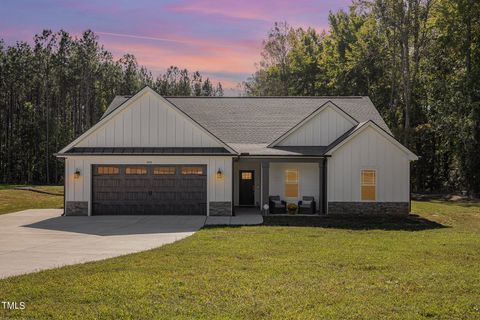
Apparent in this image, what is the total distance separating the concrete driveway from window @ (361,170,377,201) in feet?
22.7

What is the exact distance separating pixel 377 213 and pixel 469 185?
1498 cm

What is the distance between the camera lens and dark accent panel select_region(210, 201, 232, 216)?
65.9 ft

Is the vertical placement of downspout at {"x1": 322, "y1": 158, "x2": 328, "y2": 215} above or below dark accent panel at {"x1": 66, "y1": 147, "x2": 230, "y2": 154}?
→ below

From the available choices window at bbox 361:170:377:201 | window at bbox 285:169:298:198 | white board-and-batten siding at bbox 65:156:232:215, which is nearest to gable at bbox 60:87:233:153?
white board-and-batten siding at bbox 65:156:232:215

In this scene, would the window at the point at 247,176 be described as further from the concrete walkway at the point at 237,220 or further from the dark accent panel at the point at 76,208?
the dark accent panel at the point at 76,208

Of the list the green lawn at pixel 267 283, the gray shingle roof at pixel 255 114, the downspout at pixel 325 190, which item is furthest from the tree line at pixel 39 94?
the green lawn at pixel 267 283

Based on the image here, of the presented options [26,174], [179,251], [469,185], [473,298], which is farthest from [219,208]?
[26,174]

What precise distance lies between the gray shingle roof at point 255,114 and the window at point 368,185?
2.88 meters

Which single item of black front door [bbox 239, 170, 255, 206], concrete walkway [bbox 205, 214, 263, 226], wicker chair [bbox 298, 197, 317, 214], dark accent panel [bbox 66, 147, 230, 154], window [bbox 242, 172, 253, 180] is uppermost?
dark accent panel [bbox 66, 147, 230, 154]

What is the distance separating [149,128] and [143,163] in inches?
61.1

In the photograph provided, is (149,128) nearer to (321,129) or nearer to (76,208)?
(76,208)

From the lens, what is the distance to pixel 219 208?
20.2 meters

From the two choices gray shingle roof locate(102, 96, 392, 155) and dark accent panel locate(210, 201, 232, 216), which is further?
gray shingle roof locate(102, 96, 392, 155)

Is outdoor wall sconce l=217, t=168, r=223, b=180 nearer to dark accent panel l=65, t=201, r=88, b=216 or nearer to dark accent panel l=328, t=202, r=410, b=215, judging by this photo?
dark accent panel l=328, t=202, r=410, b=215
